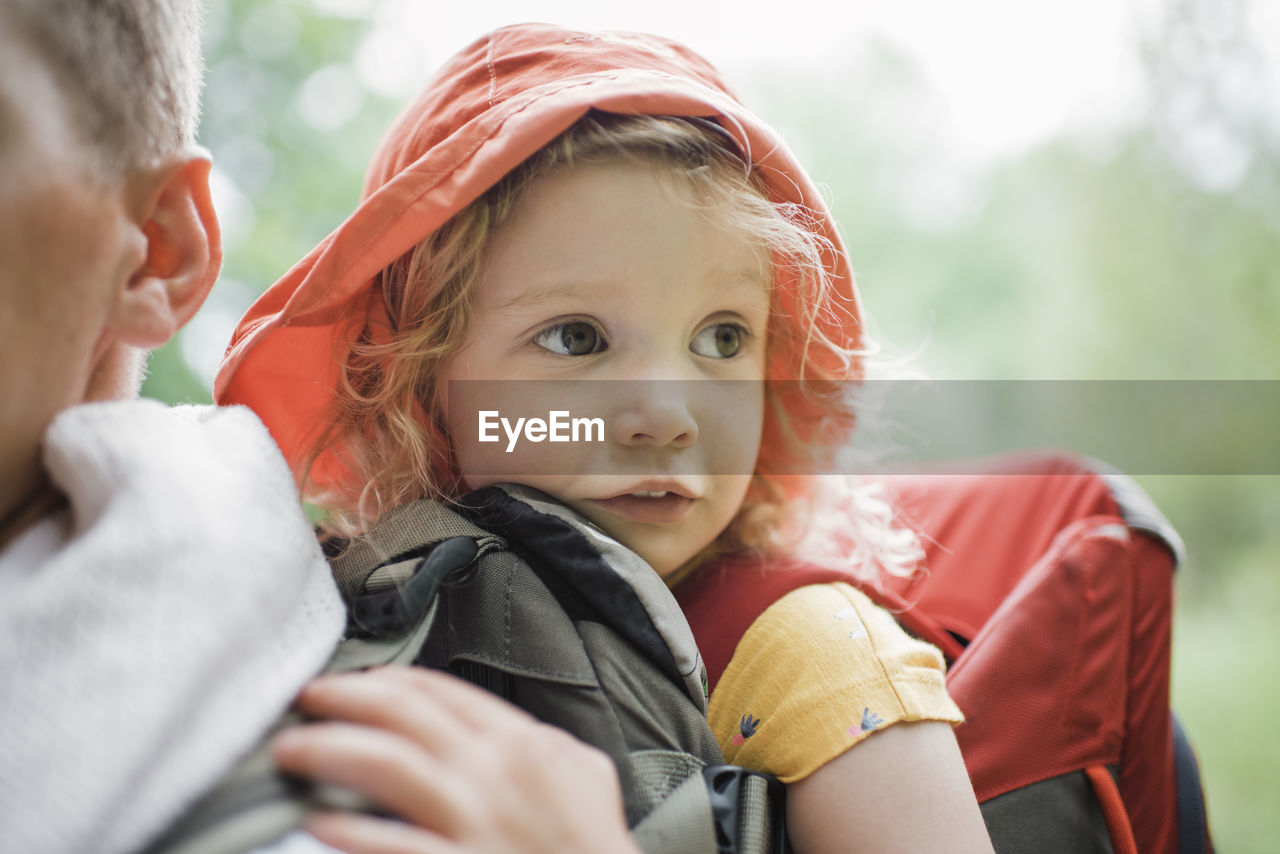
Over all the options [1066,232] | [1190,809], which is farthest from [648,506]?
[1066,232]

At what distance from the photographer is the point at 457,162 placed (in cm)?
75

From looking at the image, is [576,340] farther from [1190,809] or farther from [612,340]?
[1190,809]

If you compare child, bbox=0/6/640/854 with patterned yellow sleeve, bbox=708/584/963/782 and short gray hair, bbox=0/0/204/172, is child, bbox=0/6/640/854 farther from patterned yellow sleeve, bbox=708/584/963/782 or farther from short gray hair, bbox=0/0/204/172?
patterned yellow sleeve, bbox=708/584/963/782

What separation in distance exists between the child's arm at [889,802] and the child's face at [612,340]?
221 mm

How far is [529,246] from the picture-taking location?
77 centimetres

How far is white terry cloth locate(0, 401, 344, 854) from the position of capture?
447 mm

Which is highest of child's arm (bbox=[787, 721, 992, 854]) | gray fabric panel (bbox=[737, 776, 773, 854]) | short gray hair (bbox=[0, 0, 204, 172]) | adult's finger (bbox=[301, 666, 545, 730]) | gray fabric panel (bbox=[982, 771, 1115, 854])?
short gray hair (bbox=[0, 0, 204, 172])

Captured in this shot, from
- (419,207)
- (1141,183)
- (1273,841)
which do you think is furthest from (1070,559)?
(1141,183)

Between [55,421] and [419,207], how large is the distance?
307 millimetres

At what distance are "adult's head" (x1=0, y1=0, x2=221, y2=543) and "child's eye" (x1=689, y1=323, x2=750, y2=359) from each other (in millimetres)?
390

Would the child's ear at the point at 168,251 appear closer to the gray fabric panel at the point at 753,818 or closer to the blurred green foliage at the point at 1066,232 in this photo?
the gray fabric panel at the point at 753,818

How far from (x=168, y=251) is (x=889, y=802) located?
0.63 metres

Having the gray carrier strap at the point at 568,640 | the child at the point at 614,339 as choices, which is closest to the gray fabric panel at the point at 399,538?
the gray carrier strap at the point at 568,640

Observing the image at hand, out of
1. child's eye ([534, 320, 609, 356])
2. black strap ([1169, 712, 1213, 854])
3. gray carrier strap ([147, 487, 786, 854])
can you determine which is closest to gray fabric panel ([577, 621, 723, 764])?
gray carrier strap ([147, 487, 786, 854])
